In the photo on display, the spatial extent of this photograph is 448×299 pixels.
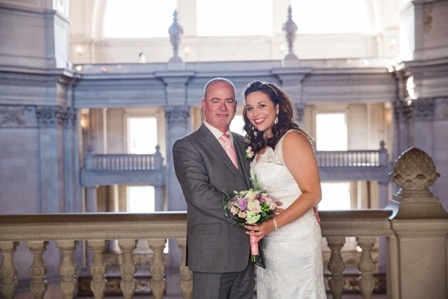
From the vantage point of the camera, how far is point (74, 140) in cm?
2278

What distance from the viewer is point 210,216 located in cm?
439

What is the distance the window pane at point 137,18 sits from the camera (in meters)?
29.3

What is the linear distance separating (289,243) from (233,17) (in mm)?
26085

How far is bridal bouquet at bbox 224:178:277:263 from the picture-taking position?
4094mm

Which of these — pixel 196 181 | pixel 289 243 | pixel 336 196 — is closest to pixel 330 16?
pixel 336 196

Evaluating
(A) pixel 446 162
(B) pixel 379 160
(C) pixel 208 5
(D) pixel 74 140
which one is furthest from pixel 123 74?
(A) pixel 446 162

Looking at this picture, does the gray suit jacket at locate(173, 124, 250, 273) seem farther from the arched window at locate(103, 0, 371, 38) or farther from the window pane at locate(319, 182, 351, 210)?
the arched window at locate(103, 0, 371, 38)

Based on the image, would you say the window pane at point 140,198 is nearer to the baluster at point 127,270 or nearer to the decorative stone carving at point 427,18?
the decorative stone carving at point 427,18

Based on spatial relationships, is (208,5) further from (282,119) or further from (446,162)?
(282,119)

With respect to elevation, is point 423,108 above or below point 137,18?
below

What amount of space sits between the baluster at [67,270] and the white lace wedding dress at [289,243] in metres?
1.91

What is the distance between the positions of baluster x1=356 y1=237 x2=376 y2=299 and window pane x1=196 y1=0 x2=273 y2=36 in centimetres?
2481

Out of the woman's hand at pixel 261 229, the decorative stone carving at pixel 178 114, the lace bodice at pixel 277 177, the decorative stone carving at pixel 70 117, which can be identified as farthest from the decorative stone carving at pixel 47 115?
the woman's hand at pixel 261 229

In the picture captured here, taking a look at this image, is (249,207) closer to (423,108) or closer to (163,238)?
(163,238)
